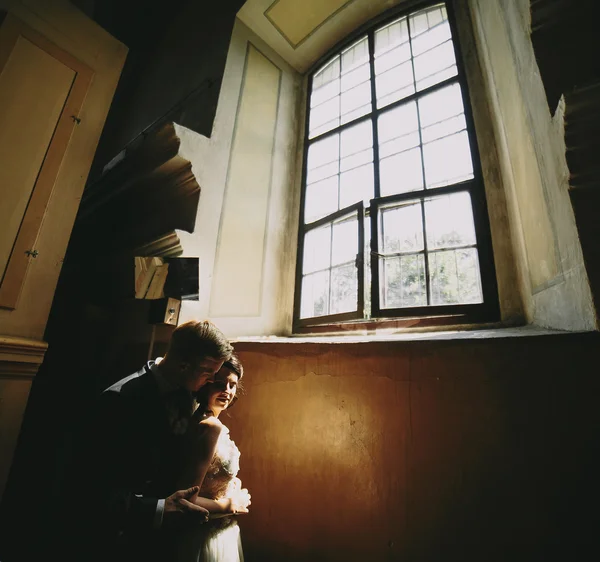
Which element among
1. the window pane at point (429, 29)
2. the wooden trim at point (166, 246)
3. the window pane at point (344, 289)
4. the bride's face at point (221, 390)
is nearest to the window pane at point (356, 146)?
the window pane at point (429, 29)

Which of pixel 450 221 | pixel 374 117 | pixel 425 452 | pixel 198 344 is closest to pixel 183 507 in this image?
pixel 198 344

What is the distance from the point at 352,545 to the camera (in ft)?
5.16

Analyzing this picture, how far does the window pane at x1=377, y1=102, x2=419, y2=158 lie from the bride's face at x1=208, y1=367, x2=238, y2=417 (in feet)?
8.09

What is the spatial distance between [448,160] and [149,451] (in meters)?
2.89

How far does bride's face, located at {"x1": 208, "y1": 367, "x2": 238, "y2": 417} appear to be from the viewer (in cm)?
176

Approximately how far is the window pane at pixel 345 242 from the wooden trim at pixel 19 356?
2410 mm

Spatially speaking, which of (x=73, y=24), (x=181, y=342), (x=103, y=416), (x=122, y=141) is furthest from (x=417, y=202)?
(x=122, y=141)

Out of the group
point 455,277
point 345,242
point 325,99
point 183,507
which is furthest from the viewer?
point 325,99

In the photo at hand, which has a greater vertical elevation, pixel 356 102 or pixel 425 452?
pixel 356 102

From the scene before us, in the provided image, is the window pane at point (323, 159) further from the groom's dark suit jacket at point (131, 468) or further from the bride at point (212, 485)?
the groom's dark suit jacket at point (131, 468)

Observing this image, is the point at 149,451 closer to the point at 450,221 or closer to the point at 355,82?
the point at 450,221

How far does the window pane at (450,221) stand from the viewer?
2.38 metres

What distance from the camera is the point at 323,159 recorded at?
359 cm

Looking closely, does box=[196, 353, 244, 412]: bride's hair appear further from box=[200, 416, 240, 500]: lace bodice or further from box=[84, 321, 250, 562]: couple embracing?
box=[200, 416, 240, 500]: lace bodice
